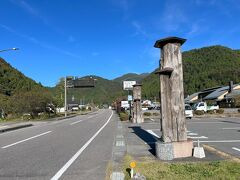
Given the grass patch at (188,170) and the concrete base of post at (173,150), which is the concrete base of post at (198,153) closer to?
the concrete base of post at (173,150)

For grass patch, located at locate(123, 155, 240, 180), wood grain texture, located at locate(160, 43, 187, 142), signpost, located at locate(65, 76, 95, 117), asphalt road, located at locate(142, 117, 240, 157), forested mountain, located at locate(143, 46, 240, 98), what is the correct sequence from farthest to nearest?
forested mountain, located at locate(143, 46, 240, 98) → signpost, located at locate(65, 76, 95, 117) → asphalt road, located at locate(142, 117, 240, 157) → wood grain texture, located at locate(160, 43, 187, 142) → grass patch, located at locate(123, 155, 240, 180)

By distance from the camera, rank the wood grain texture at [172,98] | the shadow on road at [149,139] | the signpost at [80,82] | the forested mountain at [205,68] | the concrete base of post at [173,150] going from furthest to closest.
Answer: the forested mountain at [205,68] < the signpost at [80,82] < the shadow on road at [149,139] < the wood grain texture at [172,98] < the concrete base of post at [173,150]

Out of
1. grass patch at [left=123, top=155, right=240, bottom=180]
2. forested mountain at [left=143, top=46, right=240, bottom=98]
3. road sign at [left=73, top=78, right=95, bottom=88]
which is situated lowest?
grass patch at [left=123, top=155, right=240, bottom=180]

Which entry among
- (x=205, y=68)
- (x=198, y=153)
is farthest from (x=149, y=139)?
(x=205, y=68)

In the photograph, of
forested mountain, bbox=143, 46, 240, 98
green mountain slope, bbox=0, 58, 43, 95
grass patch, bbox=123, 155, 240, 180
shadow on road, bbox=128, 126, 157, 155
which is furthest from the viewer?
forested mountain, bbox=143, 46, 240, 98

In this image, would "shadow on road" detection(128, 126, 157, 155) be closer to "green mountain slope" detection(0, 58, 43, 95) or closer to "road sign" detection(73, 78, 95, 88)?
"road sign" detection(73, 78, 95, 88)

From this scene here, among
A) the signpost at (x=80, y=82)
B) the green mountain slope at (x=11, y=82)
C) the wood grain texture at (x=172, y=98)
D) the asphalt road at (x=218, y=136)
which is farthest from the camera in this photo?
the green mountain slope at (x=11, y=82)

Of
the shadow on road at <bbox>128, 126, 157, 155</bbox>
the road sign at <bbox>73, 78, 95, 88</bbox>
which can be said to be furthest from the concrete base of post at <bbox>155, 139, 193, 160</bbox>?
the road sign at <bbox>73, 78, 95, 88</bbox>

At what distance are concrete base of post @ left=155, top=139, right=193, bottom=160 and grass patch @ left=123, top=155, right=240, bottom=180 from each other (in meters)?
0.71

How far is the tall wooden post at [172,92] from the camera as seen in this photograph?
10.2 m

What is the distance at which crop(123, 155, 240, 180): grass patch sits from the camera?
23.9ft

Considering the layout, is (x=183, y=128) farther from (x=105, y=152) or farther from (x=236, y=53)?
(x=236, y=53)

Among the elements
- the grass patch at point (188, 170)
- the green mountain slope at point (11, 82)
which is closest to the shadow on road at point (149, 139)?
the grass patch at point (188, 170)

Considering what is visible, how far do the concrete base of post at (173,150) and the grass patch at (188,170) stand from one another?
707 mm
